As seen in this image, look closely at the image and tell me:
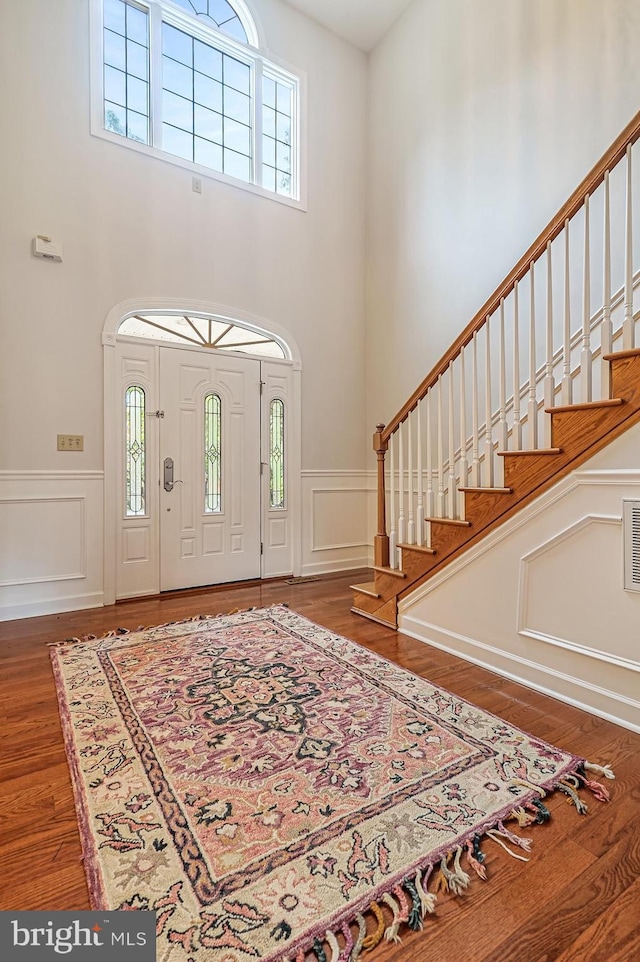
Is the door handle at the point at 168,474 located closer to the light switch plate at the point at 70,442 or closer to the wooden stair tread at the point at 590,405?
the light switch plate at the point at 70,442

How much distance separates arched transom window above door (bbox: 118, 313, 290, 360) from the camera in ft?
13.3

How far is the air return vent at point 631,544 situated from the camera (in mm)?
1958

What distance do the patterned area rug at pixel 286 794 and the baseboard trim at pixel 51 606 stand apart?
119 centimetres

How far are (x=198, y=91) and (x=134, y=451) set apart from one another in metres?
3.37

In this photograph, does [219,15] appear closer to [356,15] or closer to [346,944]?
[356,15]

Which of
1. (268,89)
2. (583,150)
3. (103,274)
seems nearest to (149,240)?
A: (103,274)

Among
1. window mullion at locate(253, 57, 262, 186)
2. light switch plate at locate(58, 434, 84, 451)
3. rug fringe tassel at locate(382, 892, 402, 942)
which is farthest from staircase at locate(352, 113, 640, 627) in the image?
window mullion at locate(253, 57, 262, 186)

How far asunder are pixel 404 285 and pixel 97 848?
4.80m

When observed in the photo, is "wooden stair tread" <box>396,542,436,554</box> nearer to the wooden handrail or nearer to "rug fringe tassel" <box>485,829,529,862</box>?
the wooden handrail

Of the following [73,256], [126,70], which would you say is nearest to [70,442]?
[73,256]

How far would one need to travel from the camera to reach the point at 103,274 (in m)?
3.77

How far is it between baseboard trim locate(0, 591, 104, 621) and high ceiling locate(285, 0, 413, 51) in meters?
5.89

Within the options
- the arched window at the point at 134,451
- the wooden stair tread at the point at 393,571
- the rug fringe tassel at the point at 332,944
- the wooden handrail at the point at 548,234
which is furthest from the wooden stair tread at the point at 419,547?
the arched window at the point at 134,451

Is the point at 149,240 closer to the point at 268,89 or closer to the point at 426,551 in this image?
the point at 268,89
